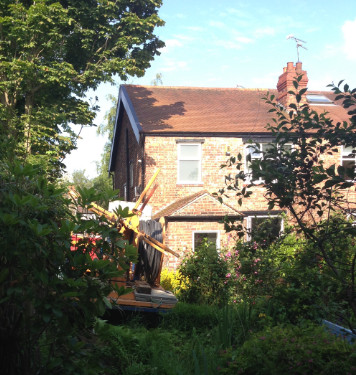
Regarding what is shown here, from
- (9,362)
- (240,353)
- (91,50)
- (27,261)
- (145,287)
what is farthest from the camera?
(91,50)

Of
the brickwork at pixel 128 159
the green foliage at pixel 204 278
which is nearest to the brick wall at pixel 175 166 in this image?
the brickwork at pixel 128 159

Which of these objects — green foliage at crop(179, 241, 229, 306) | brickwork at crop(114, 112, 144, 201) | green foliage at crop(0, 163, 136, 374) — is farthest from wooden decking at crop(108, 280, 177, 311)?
brickwork at crop(114, 112, 144, 201)

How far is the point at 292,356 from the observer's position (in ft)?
14.9

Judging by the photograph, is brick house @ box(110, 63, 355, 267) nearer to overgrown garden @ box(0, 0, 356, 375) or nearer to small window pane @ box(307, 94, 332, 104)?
small window pane @ box(307, 94, 332, 104)

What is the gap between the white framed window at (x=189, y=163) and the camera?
2248 centimetres

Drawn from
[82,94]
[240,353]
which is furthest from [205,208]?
[240,353]

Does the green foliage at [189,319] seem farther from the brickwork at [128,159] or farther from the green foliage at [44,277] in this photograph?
the brickwork at [128,159]

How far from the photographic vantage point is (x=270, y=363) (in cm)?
453

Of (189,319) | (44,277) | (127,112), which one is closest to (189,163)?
(127,112)

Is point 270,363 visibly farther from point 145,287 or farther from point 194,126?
point 194,126

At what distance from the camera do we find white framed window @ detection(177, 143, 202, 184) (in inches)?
885

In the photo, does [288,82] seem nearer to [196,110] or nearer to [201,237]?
[196,110]

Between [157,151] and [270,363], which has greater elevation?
[157,151]

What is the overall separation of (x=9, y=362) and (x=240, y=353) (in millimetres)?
2338
